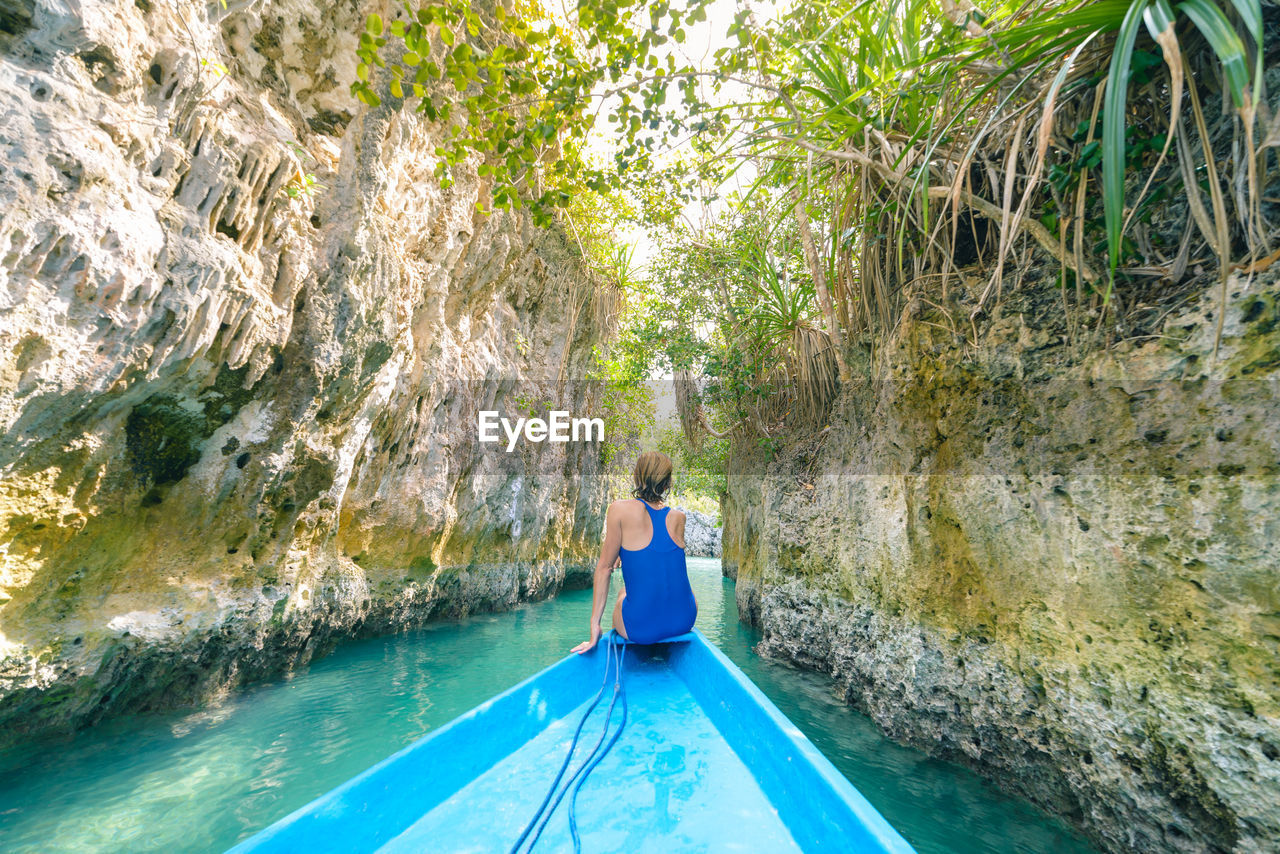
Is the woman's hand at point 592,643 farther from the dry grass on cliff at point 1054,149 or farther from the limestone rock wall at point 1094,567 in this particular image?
the dry grass on cliff at point 1054,149

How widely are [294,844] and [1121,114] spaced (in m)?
3.35

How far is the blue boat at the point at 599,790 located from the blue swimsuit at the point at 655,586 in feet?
1.82

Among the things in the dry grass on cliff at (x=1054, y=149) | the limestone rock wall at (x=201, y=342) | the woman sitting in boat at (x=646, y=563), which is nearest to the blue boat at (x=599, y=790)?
the woman sitting in boat at (x=646, y=563)

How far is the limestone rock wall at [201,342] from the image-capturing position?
2566 mm

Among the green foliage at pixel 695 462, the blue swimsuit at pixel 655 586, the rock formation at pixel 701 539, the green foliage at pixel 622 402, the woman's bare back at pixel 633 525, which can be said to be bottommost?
the rock formation at pixel 701 539

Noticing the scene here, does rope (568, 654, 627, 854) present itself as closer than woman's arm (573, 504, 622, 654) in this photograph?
Yes

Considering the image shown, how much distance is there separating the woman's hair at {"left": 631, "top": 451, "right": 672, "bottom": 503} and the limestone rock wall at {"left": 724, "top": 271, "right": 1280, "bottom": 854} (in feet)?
5.83

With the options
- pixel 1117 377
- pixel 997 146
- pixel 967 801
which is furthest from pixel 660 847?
pixel 997 146

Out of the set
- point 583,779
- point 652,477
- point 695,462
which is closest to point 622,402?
point 695,462

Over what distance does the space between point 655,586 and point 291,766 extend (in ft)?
8.54

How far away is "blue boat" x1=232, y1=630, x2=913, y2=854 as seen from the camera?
A: 4.66 ft

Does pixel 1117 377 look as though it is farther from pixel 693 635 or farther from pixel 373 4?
pixel 373 4

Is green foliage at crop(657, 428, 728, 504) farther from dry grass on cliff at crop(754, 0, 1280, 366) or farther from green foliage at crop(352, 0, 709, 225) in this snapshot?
green foliage at crop(352, 0, 709, 225)

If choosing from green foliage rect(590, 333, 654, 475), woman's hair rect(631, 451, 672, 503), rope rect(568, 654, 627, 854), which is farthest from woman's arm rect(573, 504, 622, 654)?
green foliage rect(590, 333, 654, 475)
